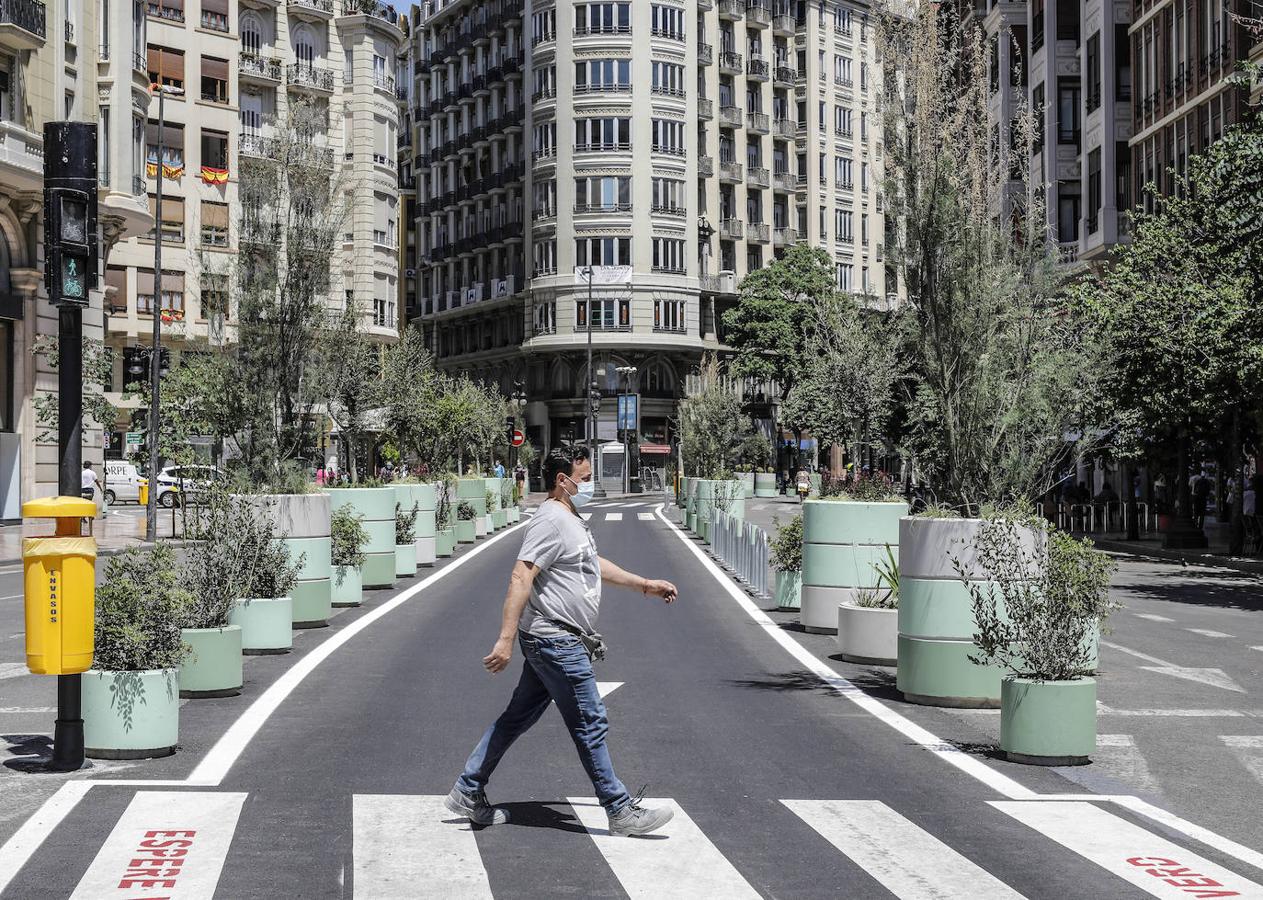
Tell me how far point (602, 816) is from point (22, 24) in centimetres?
3762

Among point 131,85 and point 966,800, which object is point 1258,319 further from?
point 131,85

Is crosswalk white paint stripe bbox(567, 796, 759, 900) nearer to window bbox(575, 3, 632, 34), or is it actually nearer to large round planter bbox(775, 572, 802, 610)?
large round planter bbox(775, 572, 802, 610)

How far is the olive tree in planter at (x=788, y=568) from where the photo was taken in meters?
19.9

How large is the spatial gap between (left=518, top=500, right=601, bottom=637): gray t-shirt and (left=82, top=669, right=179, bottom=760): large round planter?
9.78 feet

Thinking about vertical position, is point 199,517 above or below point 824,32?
below

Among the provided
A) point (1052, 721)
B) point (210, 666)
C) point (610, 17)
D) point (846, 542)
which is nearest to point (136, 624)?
point (210, 666)

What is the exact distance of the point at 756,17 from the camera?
94000 mm

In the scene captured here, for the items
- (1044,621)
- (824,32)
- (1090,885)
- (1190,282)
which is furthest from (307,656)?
(824,32)

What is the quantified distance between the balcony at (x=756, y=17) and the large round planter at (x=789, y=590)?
7851cm

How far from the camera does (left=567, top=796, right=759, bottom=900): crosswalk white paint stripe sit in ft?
21.9

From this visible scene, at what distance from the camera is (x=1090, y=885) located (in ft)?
22.5

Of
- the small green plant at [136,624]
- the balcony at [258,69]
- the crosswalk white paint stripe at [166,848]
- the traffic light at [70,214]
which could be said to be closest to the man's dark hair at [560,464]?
the crosswalk white paint stripe at [166,848]

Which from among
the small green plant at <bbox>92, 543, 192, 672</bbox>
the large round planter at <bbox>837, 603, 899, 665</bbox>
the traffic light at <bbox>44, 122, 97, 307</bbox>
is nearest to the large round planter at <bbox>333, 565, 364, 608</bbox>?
the large round planter at <bbox>837, 603, 899, 665</bbox>

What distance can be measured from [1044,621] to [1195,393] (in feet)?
78.2
